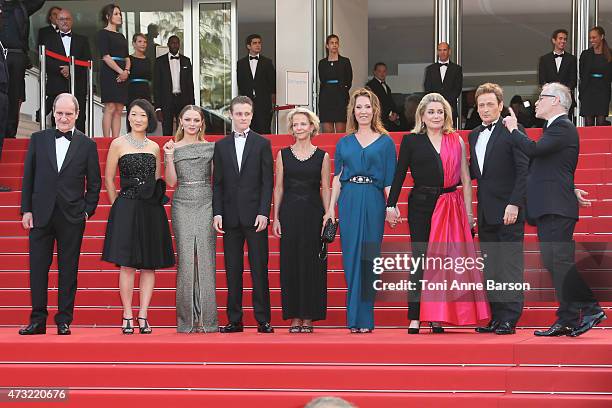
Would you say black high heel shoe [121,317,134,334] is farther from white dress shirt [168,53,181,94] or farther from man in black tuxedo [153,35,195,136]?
white dress shirt [168,53,181,94]

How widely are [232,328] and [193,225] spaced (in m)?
0.81

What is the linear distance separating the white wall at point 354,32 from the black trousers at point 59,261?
36.1ft

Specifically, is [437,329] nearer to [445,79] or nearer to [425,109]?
[425,109]

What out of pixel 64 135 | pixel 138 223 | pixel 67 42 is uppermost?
pixel 67 42

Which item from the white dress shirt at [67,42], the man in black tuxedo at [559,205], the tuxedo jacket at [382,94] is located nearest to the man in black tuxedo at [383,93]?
the tuxedo jacket at [382,94]

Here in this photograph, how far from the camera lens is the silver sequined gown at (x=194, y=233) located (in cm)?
848

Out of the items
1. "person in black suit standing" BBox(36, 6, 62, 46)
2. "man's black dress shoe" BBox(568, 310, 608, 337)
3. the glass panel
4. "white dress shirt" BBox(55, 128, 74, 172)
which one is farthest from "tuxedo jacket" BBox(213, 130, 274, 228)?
the glass panel

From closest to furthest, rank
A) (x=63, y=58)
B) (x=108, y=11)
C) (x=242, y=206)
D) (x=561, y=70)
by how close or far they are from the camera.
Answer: (x=242, y=206) < (x=108, y=11) < (x=63, y=58) < (x=561, y=70)

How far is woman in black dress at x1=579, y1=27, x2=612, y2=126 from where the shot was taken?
604 inches

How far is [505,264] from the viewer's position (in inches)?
318

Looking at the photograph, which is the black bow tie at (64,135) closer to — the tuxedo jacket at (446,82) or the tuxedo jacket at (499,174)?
the tuxedo jacket at (499,174)

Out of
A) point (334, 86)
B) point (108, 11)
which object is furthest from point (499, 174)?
point (334, 86)
